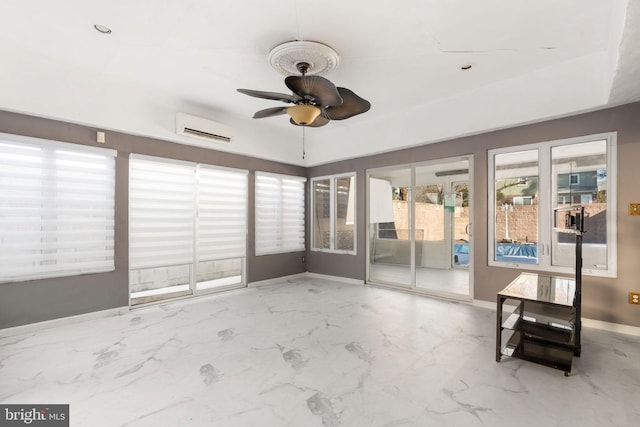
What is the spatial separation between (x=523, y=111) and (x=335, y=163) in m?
3.42

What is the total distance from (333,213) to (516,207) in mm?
3404

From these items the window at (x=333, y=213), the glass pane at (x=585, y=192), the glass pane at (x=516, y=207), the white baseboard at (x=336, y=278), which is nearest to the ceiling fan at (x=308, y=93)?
the glass pane at (x=516, y=207)

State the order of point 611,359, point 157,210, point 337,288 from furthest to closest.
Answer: point 337,288 < point 157,210 < point 611,359

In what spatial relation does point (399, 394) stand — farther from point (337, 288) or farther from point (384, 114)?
point (384, 114)

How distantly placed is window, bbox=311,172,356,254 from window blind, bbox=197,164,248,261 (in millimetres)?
1755

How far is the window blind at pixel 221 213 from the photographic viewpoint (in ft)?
16.6

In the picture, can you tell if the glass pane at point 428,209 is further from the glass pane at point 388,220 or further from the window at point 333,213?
the window at point 333,213

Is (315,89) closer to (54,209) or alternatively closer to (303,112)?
(303,112)

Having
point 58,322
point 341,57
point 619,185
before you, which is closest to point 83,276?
point 58,322

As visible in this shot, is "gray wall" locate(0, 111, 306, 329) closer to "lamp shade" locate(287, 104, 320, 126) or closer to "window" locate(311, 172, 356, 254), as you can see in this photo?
"window" locate(311, 172, 356, 254)

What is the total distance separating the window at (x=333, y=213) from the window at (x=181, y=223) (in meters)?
1.77

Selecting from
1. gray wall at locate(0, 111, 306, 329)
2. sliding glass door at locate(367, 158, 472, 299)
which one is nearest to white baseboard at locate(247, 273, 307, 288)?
sliding glass door at locate(367, 158, 472, 299)

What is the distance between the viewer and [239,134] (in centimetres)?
538

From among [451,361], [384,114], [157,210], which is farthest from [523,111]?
[157,210]
